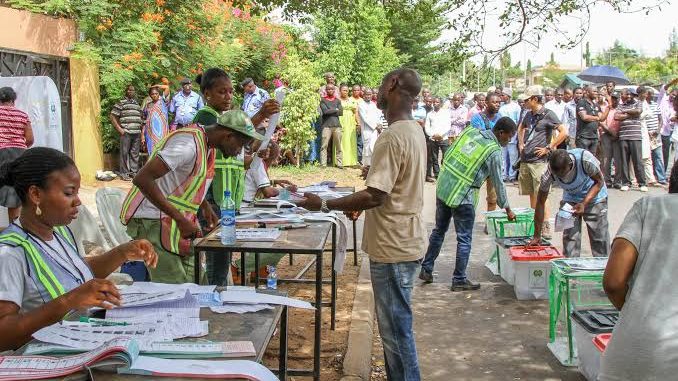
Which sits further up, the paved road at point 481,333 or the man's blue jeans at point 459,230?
the man's blue jeans at point 459,230

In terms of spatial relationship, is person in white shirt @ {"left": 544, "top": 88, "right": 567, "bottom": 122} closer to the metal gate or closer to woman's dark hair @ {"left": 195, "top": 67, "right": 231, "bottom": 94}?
the metal gate

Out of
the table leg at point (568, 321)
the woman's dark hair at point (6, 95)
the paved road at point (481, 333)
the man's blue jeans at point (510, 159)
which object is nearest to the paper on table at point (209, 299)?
the paved road at point (481, 333)

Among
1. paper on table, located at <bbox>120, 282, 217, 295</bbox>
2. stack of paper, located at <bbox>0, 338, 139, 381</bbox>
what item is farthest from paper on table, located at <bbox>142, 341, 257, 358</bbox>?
paper on table, located at <bbox>120, 282, 217, 295</bbox>

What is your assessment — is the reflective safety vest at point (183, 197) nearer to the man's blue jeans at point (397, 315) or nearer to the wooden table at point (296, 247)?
the wooden table at point (296, 247)

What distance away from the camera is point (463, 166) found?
7.05 metres

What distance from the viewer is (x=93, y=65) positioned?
13523 millimetres

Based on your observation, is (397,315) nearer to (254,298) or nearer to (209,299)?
(254,298)

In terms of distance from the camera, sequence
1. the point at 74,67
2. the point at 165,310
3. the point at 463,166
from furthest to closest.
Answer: the point at 74,67, the point at 463,166, the point at 165,310

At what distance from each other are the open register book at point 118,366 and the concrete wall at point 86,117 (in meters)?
11.9

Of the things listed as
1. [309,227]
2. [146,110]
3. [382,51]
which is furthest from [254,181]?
[382,51]

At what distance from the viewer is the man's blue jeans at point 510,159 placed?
51.0 ft

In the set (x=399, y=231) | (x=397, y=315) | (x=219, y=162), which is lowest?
(x=397, y=315)

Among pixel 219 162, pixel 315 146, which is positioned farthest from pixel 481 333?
pixel 315 146

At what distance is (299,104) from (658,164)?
7894 mm
